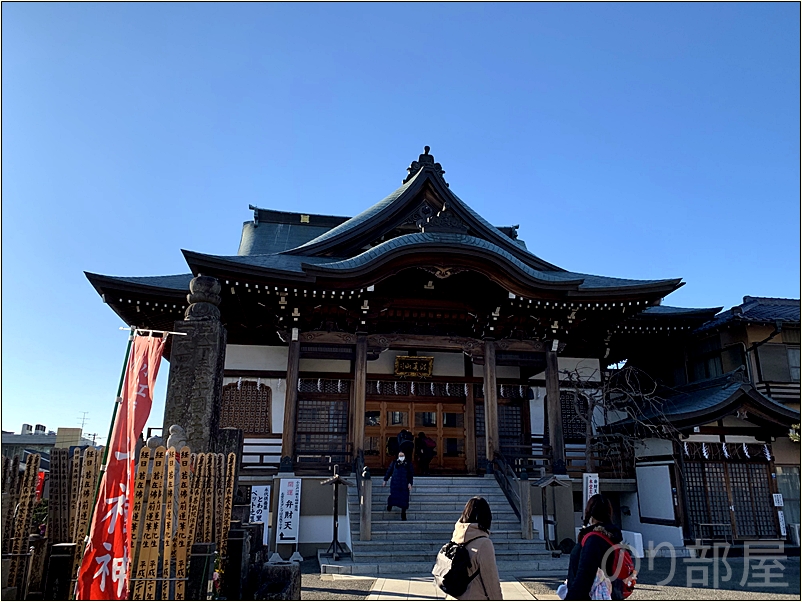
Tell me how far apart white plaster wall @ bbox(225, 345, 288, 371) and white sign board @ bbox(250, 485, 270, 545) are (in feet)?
12.3

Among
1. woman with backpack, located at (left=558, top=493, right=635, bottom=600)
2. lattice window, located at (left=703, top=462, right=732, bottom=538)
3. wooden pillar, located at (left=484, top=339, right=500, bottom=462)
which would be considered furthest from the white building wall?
woman with backpack, located at (left=558, top=493, right=635, bottom=600)

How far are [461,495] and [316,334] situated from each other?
5.15m

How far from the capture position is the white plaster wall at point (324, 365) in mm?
15070

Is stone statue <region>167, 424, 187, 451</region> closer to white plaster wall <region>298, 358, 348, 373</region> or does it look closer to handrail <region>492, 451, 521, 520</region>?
handrail <region>492, 451, 521, 520</region>

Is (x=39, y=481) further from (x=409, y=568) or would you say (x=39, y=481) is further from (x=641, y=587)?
(x=641, y=587)

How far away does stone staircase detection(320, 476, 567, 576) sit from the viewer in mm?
9969

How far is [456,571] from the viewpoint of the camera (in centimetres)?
396

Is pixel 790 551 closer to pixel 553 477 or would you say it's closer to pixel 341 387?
pixel 553 477

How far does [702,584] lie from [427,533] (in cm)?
481

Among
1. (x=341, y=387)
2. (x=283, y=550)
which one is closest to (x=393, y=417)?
(x=341, y=387)

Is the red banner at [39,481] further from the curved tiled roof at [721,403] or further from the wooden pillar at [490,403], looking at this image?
the curved tiled roof at [721,403]

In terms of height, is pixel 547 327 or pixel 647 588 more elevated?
pixel 547 327

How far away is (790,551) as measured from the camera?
12.9 metres

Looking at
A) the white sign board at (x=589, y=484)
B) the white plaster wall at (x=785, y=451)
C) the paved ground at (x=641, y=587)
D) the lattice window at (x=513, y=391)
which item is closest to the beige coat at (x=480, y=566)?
the paved ground at (x=641, y=587)
